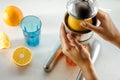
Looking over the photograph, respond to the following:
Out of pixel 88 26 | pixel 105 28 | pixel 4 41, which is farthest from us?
pixel 4 41

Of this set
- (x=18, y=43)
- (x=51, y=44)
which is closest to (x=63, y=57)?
(x=51, y=44)

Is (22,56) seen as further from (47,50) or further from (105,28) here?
(105,28)

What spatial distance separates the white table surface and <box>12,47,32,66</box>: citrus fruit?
20mm

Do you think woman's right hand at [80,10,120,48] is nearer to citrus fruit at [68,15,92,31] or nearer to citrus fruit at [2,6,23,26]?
citrus fruit at [68,15,92,31]

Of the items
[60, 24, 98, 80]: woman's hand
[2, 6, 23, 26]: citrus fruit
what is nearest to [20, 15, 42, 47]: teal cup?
[2, 6, 23, 26]: citrus fruit

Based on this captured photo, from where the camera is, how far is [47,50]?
3.43 ft

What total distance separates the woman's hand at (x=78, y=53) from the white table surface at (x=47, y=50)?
0.11m

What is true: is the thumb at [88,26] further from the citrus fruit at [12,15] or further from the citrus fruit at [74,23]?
the citrus fruit at [12,15]

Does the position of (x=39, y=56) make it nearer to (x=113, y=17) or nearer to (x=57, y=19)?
(x=57, y=19)

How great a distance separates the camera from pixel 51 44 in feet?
3.47

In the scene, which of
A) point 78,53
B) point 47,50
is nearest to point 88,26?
point 78,53

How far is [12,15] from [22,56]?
15cm

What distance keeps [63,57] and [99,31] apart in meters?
0.20

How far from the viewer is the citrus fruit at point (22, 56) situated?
1.00 metres
